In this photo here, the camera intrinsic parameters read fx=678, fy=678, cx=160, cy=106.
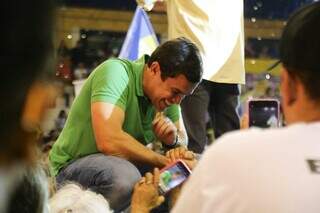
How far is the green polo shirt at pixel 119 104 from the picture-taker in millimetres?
2322

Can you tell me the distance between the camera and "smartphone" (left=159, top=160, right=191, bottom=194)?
1.96 m

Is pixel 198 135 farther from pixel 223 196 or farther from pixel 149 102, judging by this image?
pixel 223 196

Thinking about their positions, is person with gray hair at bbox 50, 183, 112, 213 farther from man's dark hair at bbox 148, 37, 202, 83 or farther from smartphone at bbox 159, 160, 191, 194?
man's dark hair at bbox 148, 37, 202, 83

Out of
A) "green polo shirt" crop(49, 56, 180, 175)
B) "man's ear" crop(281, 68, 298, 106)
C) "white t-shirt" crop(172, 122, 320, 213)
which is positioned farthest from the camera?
"green polo shirt" crop(49, 56, 180, 175)

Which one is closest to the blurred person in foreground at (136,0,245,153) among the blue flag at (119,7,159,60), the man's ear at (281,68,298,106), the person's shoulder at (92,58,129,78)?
the person's shoulder at (92,58,129,78)

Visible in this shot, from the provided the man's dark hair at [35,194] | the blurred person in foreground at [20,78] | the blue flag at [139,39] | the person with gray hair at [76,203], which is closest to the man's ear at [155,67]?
the person with gray hair at [76,203]

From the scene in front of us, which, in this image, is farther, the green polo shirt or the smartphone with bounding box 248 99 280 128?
the smartphone with bounding box 248 99 280 128

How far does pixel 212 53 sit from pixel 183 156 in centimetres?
56

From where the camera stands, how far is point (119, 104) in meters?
2.29

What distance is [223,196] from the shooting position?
96cm

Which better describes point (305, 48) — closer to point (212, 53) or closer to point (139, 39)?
point (212, 53)

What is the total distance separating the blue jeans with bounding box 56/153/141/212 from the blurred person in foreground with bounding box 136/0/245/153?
1.45 feet

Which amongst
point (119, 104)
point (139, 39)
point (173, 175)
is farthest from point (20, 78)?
point (139, 39)

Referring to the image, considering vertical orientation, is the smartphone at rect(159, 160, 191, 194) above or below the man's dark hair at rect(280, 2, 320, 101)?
below
